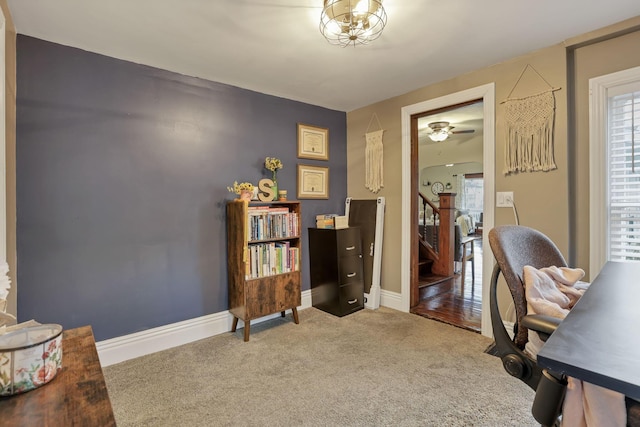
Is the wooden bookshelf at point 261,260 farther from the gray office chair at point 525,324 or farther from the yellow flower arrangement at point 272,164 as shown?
the gray office chair at point 525,324

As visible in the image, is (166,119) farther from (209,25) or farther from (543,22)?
(543,22)

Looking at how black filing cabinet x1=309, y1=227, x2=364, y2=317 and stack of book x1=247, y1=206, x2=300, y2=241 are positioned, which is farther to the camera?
black filing cabinet x1=309, y1=227, x2=364, y2=317

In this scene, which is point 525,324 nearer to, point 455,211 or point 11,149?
point 11,149

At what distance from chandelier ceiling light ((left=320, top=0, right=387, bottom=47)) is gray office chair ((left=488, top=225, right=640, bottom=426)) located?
1354 millimetres

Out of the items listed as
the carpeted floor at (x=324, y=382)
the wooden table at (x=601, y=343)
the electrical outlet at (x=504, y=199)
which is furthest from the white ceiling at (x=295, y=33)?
the carpeted floor at (x=324, y=382)

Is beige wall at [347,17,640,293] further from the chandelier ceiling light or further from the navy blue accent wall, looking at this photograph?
the navy blue accent wall

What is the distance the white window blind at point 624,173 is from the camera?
201 centimetres

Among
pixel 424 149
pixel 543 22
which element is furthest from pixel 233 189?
pixel 424 149

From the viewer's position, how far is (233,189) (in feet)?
9.40

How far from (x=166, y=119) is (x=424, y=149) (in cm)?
706

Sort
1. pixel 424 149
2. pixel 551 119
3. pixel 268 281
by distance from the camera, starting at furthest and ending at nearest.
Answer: pixel 424 149 < pixel 268 281 < pixel 551 119

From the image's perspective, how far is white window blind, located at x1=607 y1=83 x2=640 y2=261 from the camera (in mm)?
2008

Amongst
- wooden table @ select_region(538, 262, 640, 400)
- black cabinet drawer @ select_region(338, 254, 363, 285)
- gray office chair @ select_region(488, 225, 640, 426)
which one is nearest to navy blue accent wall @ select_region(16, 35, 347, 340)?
black cabinet drawer @ select_region(338, 254, 363, 285)

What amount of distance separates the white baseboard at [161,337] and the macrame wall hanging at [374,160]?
6.74 feet
